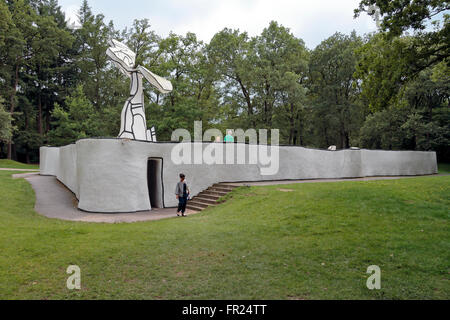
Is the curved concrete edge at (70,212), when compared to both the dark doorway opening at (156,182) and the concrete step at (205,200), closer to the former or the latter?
the dark doorway opening at (156,182)

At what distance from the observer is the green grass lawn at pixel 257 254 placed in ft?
14.5

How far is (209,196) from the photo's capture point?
14.3 meters

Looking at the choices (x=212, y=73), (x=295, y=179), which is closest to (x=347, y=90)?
(x=212, y=73)

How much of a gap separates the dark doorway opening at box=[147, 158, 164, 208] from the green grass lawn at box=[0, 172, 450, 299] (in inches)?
228

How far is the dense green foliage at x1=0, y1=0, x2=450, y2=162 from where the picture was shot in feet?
96.1

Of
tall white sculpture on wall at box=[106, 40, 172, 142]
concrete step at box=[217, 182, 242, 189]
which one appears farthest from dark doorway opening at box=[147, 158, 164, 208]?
concrete step at box=[217, 182, 242, 189]

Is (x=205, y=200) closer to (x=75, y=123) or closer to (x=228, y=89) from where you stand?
(x=228, y=89)

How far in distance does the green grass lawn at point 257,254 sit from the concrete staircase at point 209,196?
3522 millimetres

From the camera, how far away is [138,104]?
1706cm

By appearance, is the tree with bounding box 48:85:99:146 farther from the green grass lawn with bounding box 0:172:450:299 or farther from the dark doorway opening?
the green grass lawn with bounding box 0:172:450:299

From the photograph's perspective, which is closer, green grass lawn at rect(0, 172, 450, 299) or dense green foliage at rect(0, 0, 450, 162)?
green grass lawn at rect(0, 172, 450, 299)

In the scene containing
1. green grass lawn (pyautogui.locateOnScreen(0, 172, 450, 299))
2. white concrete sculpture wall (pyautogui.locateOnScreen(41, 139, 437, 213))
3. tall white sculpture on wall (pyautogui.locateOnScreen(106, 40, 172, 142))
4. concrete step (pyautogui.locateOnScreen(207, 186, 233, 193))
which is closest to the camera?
green grass lawn (pyautogui.locateOnScreen(0, 172, 450, 299))

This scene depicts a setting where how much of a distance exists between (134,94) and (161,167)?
17.2 feet
